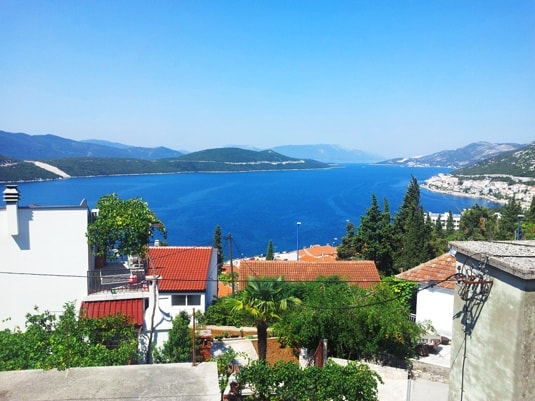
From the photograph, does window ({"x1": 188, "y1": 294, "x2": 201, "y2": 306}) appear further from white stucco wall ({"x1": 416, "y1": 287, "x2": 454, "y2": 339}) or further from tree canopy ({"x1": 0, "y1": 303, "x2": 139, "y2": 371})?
white stucco wall ({"x1": 416, "y1": 287, "x2": 454, "y2": 339})

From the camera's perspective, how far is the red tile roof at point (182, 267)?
19219 millimetres

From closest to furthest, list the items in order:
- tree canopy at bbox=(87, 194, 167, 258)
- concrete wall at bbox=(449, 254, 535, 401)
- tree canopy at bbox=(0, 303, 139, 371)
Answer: concrete wall at bbox=(449, 254, 535, 401)
tree canopy at bbox=(0, 303, 139, 371)
tree canopy at bbox=(87, 194, 167, 258)

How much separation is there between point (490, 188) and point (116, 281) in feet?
569

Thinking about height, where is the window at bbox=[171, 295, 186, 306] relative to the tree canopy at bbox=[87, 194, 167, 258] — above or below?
below

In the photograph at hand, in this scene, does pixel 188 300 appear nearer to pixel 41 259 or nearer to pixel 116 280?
pixel 116 280

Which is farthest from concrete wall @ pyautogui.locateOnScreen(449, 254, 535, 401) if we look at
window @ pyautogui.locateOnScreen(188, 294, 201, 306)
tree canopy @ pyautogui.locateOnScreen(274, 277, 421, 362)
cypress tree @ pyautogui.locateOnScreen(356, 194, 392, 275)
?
cypress tree @ pyautogui.locateOnScreen(356, 194, 392, 275)

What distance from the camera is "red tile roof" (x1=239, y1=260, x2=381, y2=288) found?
22641mm

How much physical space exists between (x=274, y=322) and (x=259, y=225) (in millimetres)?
85667

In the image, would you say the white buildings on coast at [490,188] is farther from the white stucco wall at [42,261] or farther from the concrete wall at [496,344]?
the concrete wall at [496,344]

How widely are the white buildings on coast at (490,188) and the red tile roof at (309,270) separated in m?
116

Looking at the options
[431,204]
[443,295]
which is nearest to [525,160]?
[431,204]

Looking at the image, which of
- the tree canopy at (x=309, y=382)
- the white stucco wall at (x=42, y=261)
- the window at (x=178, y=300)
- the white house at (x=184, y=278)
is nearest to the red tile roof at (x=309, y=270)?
the white house at (x=184, y=278)

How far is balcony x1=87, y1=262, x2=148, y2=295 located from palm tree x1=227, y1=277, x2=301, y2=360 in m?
2.81

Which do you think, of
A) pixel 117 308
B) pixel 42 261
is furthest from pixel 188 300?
pixel 42 261
